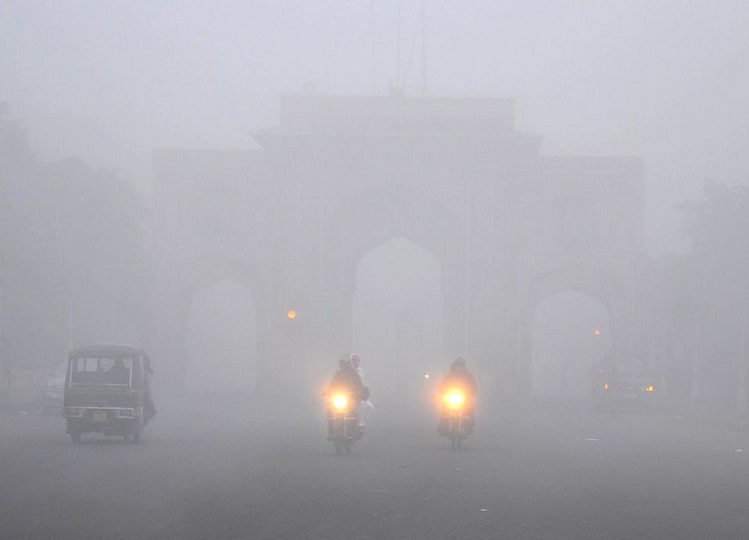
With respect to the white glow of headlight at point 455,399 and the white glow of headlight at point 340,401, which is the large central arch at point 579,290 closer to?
the white glow of headlight at point 455,399

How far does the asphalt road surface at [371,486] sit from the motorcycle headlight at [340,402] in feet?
2.16

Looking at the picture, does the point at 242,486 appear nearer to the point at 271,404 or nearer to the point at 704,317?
the point at 271,404

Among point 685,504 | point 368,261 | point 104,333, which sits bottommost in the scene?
point 685,504

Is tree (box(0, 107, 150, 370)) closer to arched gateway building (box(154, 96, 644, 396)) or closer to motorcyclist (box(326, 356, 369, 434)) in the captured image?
arched gateway building (box(154, 96, 644, 396))

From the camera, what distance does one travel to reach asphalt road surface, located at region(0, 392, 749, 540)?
9.91 metres

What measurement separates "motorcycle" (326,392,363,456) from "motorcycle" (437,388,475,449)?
62.8 inches

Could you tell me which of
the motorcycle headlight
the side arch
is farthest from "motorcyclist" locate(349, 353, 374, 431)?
the side arch

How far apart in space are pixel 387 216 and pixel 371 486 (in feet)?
121

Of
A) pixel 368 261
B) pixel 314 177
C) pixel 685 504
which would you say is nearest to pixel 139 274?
pixel 314 177

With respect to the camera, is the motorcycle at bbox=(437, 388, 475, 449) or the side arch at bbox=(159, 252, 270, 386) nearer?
the motorcycle at bbox=(437, 388, 475, 449)

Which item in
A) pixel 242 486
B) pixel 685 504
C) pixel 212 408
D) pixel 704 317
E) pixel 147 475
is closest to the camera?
pixel 685 504

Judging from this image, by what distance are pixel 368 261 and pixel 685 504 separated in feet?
251

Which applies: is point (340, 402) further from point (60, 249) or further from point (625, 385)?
point (60, 249)

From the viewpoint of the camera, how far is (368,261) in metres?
88.2
